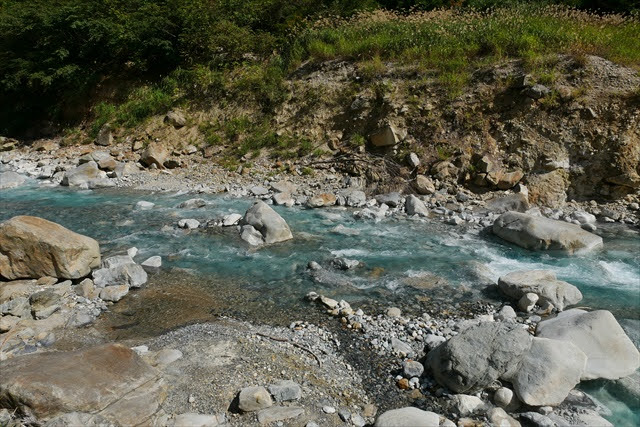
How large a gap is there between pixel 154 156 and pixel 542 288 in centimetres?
1313

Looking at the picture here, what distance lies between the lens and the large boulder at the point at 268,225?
1008cm

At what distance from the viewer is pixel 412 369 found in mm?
5695

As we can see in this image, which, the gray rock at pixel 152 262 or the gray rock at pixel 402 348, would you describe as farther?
the gray rock at pixel 152 262

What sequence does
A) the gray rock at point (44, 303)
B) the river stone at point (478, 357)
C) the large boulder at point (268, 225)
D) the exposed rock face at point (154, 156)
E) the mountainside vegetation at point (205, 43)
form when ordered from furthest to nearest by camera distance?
the mountainside vegetation at point (205, 43) < the exposed rock face at point (154, 156) < the large boulder at point (268, 225) < the gray rock at point (44, 303) < the river stone at point (478, 357)

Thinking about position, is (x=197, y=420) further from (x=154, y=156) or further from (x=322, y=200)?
(x=154, y=156)

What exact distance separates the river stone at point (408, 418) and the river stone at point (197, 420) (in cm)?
165

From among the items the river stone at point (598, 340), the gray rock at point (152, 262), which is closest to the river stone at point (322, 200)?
the gray rock at point (152, 262)

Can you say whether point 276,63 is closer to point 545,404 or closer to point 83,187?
point 83,187

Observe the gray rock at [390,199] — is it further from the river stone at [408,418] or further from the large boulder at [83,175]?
the large boulder at [83,175]

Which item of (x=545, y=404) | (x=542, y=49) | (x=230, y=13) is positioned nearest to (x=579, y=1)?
(x=542, y=49)

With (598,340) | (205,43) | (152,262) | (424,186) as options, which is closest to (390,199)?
(424,186)

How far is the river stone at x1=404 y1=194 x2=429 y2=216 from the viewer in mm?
11812

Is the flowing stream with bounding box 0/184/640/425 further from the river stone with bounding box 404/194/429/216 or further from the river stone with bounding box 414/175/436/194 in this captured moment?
the river stone with bounding box 414/175/436/194

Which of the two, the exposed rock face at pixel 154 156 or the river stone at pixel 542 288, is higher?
the exposed rock face at pixel 154 156
